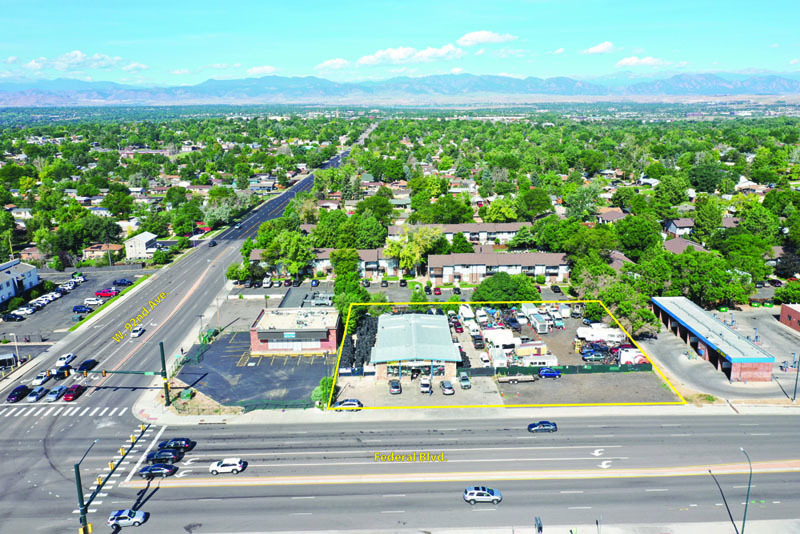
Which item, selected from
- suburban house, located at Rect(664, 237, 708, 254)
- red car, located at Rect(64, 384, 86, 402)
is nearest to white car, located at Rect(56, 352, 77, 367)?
red car, located at Rect(64, 384, 86, 402)

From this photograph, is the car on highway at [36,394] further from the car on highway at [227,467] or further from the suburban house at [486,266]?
the suburban house at [486,266]

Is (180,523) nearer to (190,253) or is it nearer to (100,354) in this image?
(100,354)

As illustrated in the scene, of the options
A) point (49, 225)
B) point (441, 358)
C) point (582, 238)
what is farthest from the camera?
point (49, 225)

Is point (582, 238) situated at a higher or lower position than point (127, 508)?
higher

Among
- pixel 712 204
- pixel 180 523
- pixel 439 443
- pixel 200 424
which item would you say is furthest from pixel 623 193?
pixel 180 523

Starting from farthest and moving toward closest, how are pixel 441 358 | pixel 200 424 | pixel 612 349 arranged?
pixel 612 349
pixel 441 358
pixel 200 424

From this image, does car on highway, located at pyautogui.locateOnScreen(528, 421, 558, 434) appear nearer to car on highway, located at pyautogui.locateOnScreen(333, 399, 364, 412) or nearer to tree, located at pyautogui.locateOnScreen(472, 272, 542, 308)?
car on highway, located at pyautogui.locateOnScreen(333, 399, 364, 412)

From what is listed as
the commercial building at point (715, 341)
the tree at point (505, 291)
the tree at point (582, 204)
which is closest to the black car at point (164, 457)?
the tree at point (505, 291)
